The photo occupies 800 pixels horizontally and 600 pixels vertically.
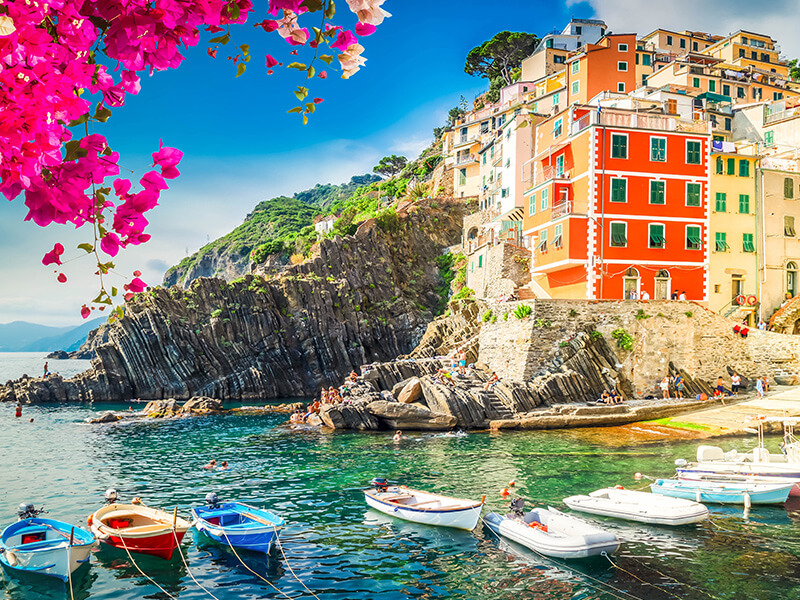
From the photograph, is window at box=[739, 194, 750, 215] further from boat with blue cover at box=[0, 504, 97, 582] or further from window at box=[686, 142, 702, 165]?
boat with blue cover at box=[0, 504, 97, 582]

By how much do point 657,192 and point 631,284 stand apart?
6590mm

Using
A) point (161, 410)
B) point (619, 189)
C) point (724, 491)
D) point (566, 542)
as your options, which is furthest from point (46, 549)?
point (619, 189)

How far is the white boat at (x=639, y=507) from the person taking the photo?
1886cm

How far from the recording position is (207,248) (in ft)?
531

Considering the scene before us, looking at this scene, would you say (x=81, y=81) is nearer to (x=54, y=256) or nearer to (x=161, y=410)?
(x=54, y=256)

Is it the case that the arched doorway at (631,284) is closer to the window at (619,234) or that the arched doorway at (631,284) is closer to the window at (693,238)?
the window at (619,234)

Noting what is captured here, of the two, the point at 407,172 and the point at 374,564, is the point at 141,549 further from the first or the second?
the point at 407,172

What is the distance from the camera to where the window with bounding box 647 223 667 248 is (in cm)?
4008

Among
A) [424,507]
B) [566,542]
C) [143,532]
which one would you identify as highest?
[424,507]

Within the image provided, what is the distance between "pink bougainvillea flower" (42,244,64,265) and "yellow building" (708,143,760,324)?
4511cm

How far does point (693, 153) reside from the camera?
134 ft

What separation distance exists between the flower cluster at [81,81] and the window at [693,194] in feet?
142

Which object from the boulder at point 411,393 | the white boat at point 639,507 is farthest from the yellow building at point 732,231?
the white boat at point 639,507

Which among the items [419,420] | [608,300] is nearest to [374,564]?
[419,420]
